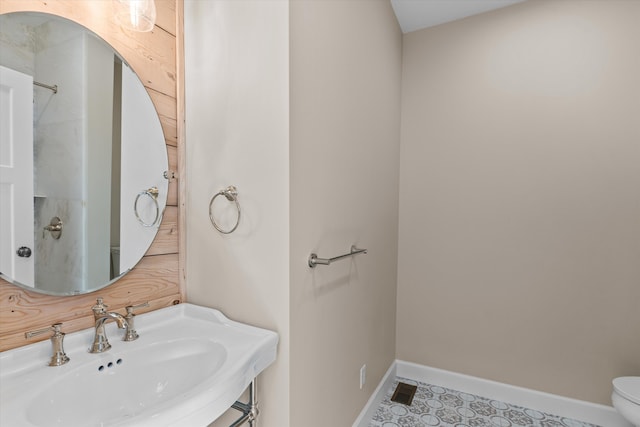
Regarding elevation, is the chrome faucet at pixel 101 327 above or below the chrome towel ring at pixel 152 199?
below

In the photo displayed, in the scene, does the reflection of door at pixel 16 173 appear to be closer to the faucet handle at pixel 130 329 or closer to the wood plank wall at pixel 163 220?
the wood plank wall at pixel 163 220

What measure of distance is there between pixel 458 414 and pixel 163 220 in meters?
2.00

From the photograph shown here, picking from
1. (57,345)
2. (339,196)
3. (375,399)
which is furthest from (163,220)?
(375,399)

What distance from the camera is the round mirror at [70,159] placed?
2.97 feet

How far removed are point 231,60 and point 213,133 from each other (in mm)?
282

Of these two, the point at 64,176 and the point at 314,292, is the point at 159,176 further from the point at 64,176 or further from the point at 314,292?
the point at 314,292

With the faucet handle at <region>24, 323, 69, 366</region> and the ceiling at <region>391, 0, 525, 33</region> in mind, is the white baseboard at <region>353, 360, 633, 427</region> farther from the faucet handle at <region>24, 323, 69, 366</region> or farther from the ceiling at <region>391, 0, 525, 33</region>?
the ceiling at <region>391, 0, 525, 33</region>

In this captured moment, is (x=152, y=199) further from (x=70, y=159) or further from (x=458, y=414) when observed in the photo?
(x=458, y=414)

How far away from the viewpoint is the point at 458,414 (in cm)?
198

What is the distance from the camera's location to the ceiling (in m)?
2.08

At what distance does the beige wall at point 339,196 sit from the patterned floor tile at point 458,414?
9.1 inches

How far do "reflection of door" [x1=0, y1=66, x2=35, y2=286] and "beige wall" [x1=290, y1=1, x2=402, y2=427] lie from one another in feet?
2.49

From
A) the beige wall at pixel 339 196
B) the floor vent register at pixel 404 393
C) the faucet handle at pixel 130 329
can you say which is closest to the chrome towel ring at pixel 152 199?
the faucet handle at pixel 130 329

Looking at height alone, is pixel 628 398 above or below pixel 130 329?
below
